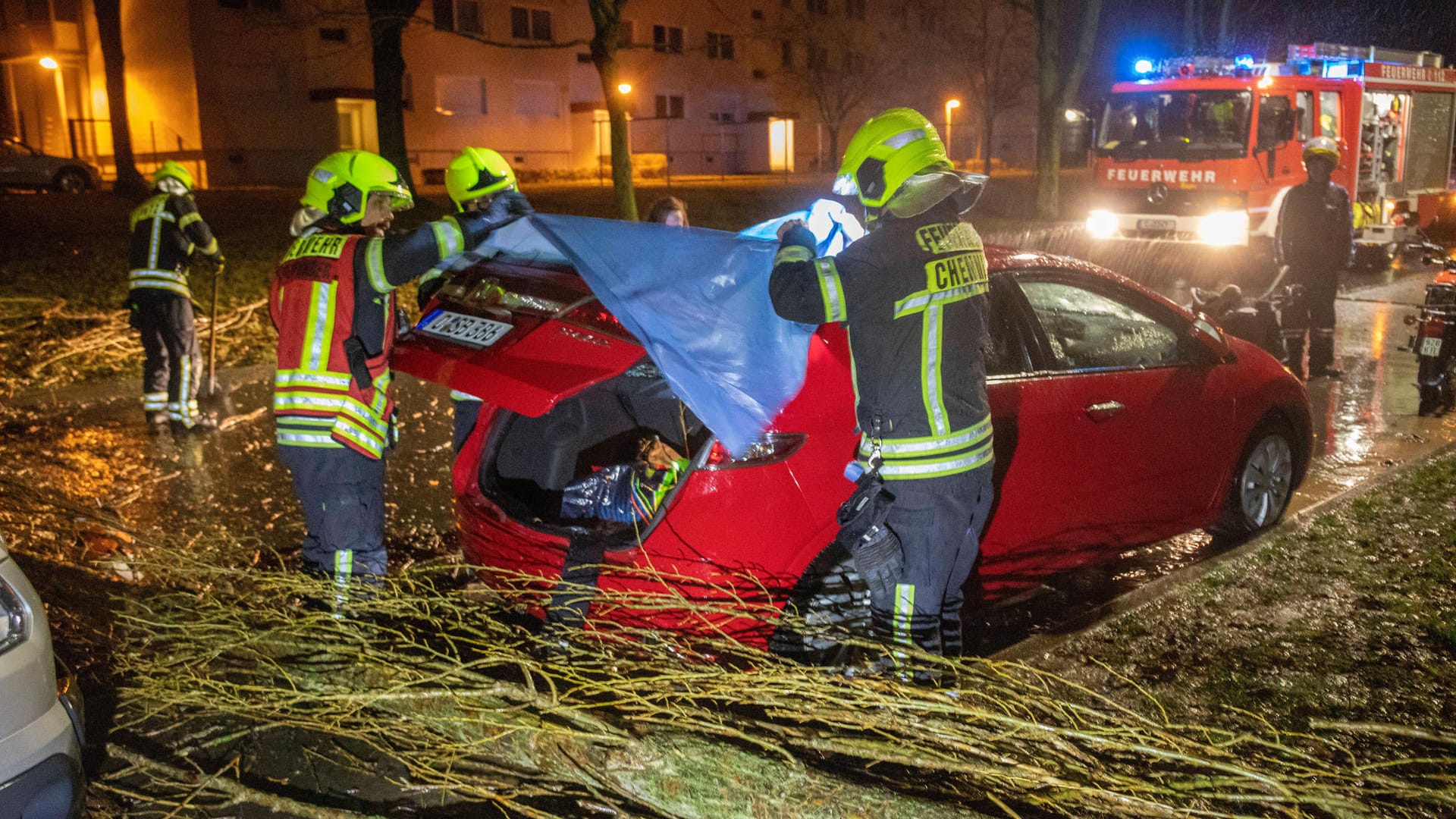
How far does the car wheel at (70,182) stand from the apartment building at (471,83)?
3.99 meters

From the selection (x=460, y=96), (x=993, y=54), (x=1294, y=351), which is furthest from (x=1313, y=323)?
(x=993, y=54)

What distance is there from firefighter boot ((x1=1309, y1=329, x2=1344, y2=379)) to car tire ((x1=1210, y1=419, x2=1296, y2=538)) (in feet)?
14.4

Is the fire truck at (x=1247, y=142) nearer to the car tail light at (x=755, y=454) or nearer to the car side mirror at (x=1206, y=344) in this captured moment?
the car side mirror at (x=1206, y=344)

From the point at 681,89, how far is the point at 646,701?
40.9 meters

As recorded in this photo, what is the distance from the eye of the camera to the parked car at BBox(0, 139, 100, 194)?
80.1ft

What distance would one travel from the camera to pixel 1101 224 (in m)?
16.0

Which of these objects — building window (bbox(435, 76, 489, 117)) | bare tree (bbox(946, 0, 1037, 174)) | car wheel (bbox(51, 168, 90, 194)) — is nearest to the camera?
car wheel (bbox(51, 168, 90, 194))

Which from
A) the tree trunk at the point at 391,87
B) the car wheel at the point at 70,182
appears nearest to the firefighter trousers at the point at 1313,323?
the tree trunk at the point at 391,87

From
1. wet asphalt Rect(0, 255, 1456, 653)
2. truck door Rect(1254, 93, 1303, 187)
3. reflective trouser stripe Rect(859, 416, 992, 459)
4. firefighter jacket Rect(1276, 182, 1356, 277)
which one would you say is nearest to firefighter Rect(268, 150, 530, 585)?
wet asphalt Rect(0, 255, 1456, 653)

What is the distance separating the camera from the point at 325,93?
30500 mm

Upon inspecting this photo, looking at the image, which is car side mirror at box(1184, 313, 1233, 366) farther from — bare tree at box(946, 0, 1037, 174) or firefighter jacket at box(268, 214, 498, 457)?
bare tree at box(946, 0, 1037, 174)

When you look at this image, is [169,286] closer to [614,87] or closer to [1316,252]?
[614,87]

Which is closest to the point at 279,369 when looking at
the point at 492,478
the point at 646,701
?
the point at 492,478

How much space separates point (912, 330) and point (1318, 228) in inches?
282
